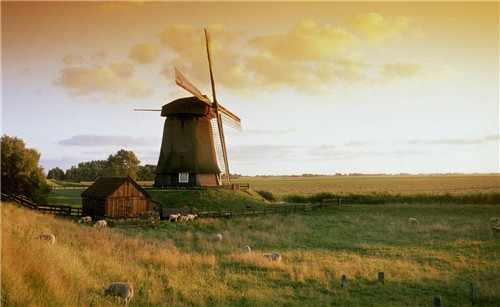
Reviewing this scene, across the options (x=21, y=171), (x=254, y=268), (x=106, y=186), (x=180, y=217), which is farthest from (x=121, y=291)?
(x=21, y=171)

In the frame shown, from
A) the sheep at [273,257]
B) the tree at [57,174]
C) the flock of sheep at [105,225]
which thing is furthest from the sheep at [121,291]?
the tree at [57,174]

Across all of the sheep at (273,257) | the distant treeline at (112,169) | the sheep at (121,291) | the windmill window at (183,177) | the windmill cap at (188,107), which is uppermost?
the windmill cap at (188,107)

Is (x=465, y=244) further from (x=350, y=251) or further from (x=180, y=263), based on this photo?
(x=180, y=263)

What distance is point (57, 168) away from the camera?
457ft

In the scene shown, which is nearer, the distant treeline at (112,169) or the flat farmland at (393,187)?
the distant treeline at (112,169)

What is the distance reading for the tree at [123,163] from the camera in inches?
2511

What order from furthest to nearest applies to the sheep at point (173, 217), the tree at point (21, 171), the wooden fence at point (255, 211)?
1. the tree at point (21, 171)
2. the wooden fence at point (255, 211)
3. the sheep at point (173, 217)

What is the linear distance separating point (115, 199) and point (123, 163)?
36187 mm

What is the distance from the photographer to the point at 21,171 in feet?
119

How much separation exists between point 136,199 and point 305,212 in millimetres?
19090

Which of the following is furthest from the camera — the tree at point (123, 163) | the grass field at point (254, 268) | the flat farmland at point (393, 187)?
the flat farmland at point (393, 187)

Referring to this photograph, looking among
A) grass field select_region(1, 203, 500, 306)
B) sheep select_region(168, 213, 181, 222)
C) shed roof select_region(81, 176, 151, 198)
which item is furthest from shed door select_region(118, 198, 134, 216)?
grass field select_region(1, 203, 500, 306)

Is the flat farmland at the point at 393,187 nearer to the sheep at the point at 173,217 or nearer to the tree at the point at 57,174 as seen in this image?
the sheep at the point at 173,217

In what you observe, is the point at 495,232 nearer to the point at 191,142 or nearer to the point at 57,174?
the point at 191,142
